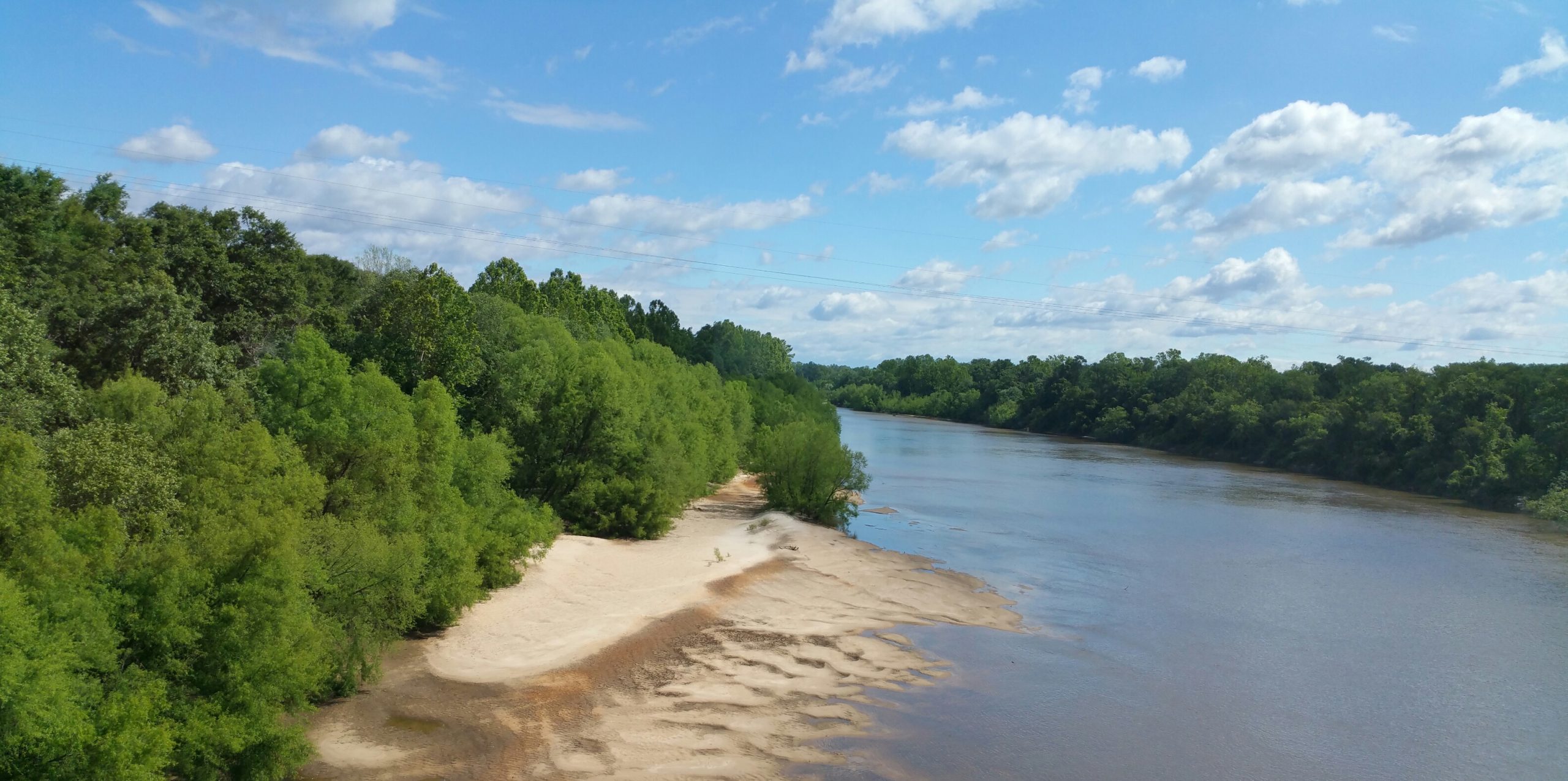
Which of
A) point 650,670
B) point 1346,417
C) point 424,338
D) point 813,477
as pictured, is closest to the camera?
point 650,670

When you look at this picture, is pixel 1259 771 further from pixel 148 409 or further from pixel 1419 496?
pixel 1419 496

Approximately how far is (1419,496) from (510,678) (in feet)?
232

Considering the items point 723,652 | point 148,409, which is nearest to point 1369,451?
point 723,652

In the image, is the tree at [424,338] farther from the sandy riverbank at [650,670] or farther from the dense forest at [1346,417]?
the dense forest at [1346,417]

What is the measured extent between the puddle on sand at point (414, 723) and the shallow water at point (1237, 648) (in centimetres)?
882

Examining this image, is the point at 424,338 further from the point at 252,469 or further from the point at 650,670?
the point at 252,469

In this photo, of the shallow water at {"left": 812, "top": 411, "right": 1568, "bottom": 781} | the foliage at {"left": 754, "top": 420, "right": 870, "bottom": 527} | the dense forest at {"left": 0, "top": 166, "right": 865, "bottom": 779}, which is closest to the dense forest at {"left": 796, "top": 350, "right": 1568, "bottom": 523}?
the shallow water at {"left": 812, "top": 411, "right": 1568, "bottom": 781}

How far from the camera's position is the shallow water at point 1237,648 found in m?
22.3

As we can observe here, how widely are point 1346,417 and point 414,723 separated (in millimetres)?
86530

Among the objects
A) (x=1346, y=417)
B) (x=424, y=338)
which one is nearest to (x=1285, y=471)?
(x=1346, y=417)

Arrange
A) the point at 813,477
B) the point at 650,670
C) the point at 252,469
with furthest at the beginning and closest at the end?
the point at 813,477 < the point at 650,670 < the point at 252,469

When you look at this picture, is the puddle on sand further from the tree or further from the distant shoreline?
the distant shoreline

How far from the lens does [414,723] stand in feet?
69.3

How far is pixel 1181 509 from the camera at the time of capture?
59312 mm
